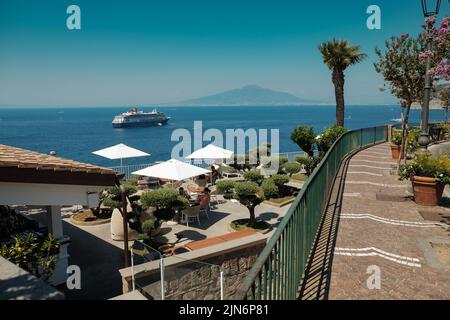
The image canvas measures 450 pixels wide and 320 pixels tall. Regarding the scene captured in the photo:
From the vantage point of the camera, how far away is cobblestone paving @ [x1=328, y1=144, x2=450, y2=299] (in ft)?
14.2

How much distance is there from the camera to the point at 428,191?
8219mm

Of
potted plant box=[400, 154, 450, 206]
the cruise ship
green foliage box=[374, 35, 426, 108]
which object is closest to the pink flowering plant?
green foliage box=[374, 35, 426, 108]

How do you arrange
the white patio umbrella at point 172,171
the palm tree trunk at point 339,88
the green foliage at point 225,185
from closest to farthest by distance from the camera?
the green foliage at point 225,185
the white patio umbrella at point 172,171
the palm tree trunk at point 339,88

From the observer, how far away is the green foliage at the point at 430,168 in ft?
26.5

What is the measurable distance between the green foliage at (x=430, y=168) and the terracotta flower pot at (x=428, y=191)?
0.56 ft

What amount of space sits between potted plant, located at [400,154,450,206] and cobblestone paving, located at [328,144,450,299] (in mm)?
257

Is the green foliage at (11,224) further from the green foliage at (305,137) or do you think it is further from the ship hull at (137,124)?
the ship hull at (137,124)

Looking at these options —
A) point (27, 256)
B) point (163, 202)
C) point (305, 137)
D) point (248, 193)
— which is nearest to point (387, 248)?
point (27, 256)

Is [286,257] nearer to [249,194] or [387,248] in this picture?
[387,248]

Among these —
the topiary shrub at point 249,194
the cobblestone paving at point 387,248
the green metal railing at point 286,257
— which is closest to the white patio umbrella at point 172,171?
the topiary shrub at point 249,194

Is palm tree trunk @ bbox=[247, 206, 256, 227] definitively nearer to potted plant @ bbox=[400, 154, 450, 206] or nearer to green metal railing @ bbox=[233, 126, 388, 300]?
potted plant @ bbox=[400, 154, 450, 206]

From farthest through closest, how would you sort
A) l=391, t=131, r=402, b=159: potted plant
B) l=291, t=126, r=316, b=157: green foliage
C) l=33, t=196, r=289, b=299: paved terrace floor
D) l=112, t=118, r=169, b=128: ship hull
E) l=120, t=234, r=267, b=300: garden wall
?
l=112, t=118, r=169, b=128: ship hull, l=291, t=126, r=316, b=157: green foliage, l=391, t=131, r=402, b=159: potted plant, l=33, t=196, r=289, b=299: paved terrace floor, l=120, t=234, r=267, b=300: garden wall

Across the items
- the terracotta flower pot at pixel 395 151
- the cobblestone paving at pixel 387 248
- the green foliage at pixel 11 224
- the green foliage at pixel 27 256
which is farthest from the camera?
the terracotta flower pot at pixel 395 151
